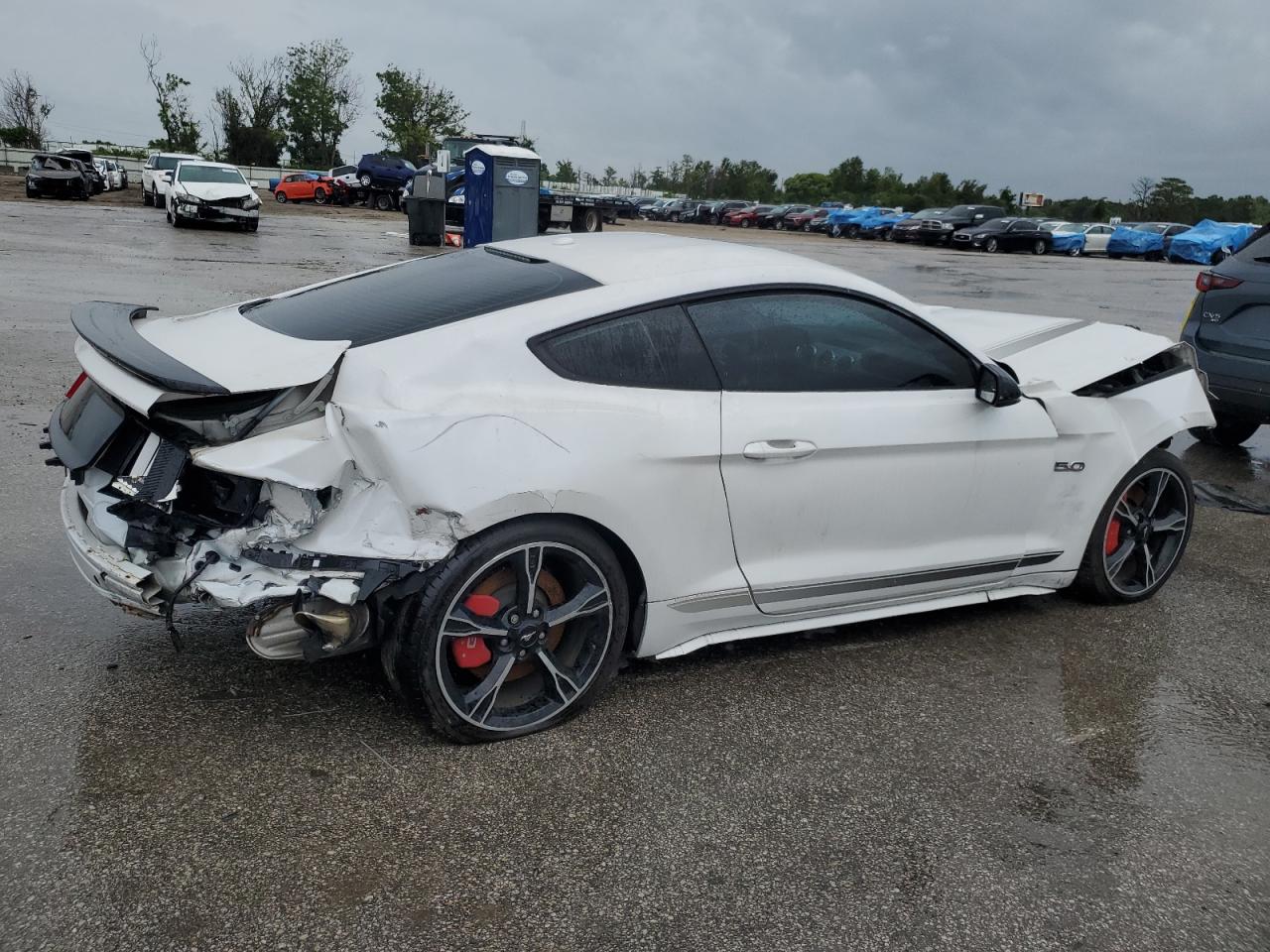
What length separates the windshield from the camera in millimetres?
24922

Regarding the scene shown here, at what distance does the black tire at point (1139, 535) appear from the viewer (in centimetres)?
466

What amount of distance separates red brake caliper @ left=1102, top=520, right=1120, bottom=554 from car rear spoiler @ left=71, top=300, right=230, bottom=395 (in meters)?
3.66

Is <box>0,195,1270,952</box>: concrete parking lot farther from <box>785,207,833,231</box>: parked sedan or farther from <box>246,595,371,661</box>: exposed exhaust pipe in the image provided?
<box>785,207,833,231</box>: parked sedan

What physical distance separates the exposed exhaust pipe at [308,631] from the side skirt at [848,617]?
1.07 m

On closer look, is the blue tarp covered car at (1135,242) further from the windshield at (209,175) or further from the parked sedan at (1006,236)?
the windshield at (209,175)

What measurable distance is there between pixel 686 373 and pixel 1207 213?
82.4 m

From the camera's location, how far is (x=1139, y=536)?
479 centimetres

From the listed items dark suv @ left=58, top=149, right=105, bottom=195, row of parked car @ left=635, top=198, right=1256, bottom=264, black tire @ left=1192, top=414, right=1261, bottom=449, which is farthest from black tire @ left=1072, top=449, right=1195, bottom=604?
row of parked car @ left=635, top=198, right=1256, bottom=264

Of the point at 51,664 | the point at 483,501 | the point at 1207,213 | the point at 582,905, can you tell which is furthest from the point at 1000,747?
the point at 1207,213

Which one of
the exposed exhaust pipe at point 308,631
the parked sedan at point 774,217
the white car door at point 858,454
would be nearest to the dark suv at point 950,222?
the parked sedan at point 774,217

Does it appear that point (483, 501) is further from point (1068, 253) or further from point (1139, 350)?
point (1068, 253)

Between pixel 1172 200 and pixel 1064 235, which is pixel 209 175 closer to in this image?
pixel 1064 235

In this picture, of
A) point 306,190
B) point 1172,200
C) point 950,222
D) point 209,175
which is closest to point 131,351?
point 209,175

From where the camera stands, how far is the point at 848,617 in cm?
403
